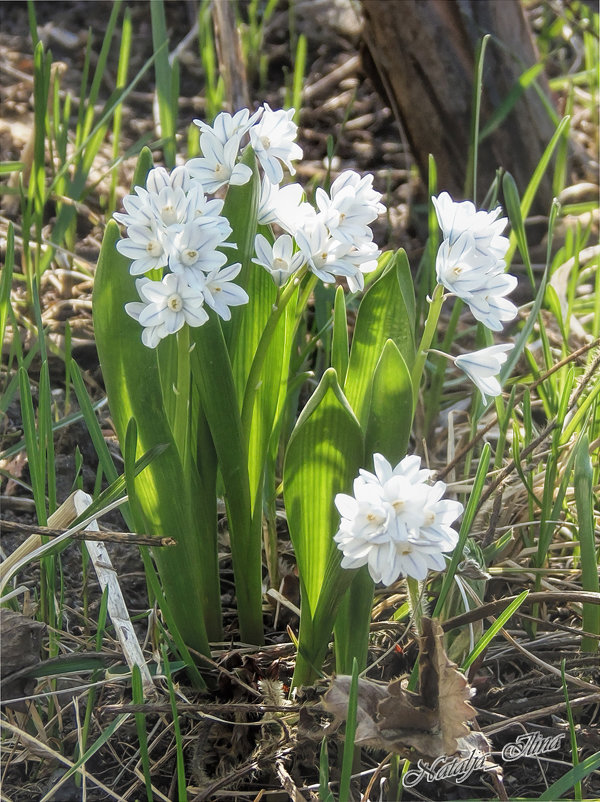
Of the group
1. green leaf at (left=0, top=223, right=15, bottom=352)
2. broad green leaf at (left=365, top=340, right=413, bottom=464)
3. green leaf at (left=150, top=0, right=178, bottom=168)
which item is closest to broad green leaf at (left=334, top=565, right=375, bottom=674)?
broad green leaf at (left=365, top=340, right=413, bottom=464)

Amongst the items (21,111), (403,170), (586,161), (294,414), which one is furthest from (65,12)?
(294,414)

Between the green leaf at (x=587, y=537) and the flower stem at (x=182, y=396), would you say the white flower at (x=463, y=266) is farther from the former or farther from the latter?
the green leaf at (x=587, y=537)

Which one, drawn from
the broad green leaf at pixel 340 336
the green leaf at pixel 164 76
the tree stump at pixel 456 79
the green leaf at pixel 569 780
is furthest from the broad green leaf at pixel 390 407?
the tree stump at pixel 456 79

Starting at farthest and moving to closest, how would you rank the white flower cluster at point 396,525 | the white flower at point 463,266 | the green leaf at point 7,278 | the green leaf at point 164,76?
1. the green leaf at point 164,76
2. the green leaf at point 7,278
3. the white flower at point 463,266
4. the white flower cluster at point 396,525

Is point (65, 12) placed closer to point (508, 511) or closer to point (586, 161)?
point (586, 161)

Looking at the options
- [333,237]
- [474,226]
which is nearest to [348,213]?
[333,237]

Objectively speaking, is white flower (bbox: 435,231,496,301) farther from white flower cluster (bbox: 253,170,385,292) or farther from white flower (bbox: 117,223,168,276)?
white flower (bbox: 117,223,168,276)
